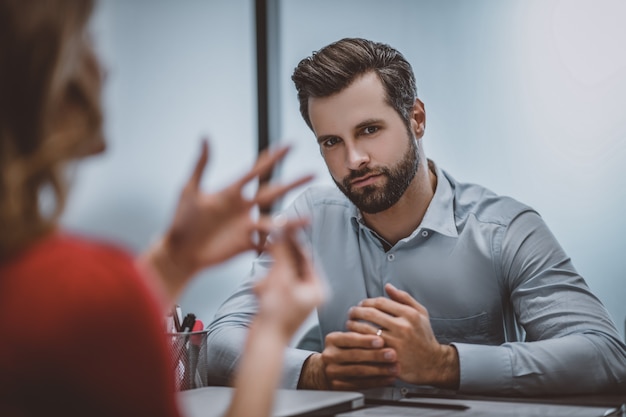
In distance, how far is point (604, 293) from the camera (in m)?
2.40

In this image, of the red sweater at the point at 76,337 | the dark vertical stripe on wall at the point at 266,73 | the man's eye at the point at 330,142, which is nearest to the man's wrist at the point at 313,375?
the man's eye at the point at 330,142

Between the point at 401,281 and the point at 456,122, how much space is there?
899mm

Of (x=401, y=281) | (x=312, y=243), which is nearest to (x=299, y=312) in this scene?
(x=401, y=281)

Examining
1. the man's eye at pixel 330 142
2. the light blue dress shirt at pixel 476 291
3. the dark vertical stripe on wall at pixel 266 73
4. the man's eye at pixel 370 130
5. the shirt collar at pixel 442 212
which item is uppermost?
the dark vertical stripe on wall at pixel 266 73

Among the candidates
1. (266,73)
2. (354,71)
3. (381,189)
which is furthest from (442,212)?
(266,73)

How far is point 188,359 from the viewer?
138cm

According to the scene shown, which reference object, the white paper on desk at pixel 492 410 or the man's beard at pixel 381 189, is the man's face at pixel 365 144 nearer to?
the man's beard at pixel 381 189

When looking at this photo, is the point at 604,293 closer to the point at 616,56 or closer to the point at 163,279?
the point at 616,56

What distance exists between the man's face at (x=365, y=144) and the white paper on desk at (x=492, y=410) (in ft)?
2.50

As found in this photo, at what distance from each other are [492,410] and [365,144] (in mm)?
897

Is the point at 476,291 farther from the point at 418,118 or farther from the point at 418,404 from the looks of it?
the point at 418,404

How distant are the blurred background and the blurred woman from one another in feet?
4.92

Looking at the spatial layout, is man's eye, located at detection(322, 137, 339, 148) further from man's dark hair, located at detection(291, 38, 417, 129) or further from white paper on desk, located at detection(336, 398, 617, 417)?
white paper on desk, located at detection(336, 398, 617, 417)

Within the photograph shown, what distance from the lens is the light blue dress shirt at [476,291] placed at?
1.46m
